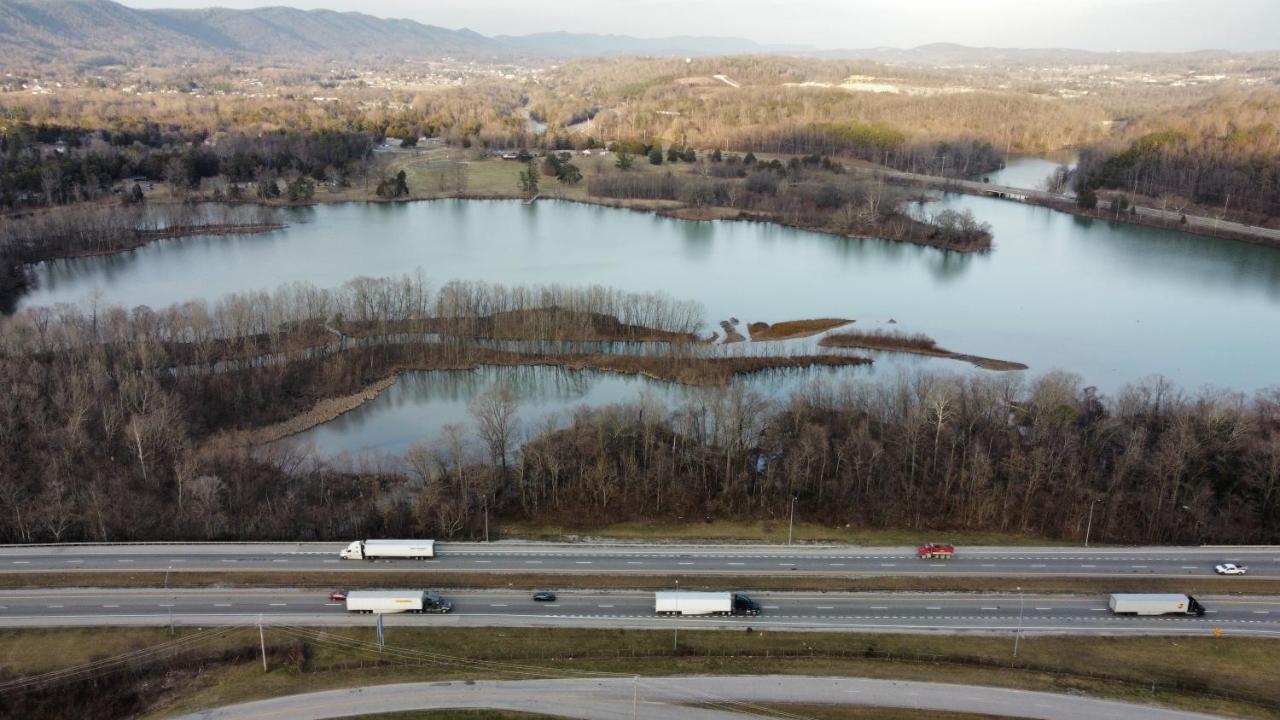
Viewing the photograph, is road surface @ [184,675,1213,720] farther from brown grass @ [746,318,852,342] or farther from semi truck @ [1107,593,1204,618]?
Answer: brown grass @ [746,318,852,342]

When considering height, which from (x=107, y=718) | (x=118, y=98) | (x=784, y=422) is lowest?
(x=107, y=718)

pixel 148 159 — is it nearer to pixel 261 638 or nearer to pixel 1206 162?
pixel 261 638

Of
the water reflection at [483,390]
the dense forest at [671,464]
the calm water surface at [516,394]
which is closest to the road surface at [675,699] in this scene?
the dense forest at [671,464]

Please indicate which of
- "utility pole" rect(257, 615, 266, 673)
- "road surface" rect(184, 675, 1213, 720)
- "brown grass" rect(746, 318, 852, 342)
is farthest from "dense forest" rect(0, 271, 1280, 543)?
"brown grass" rect(746, 318, 852, 342)

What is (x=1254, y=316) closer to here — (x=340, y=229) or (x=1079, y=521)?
(x=1079, y=521)

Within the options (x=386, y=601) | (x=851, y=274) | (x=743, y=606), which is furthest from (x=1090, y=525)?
(x=851, y=274)

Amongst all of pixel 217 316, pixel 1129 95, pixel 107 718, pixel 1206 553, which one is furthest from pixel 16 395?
pixel 1129 95
